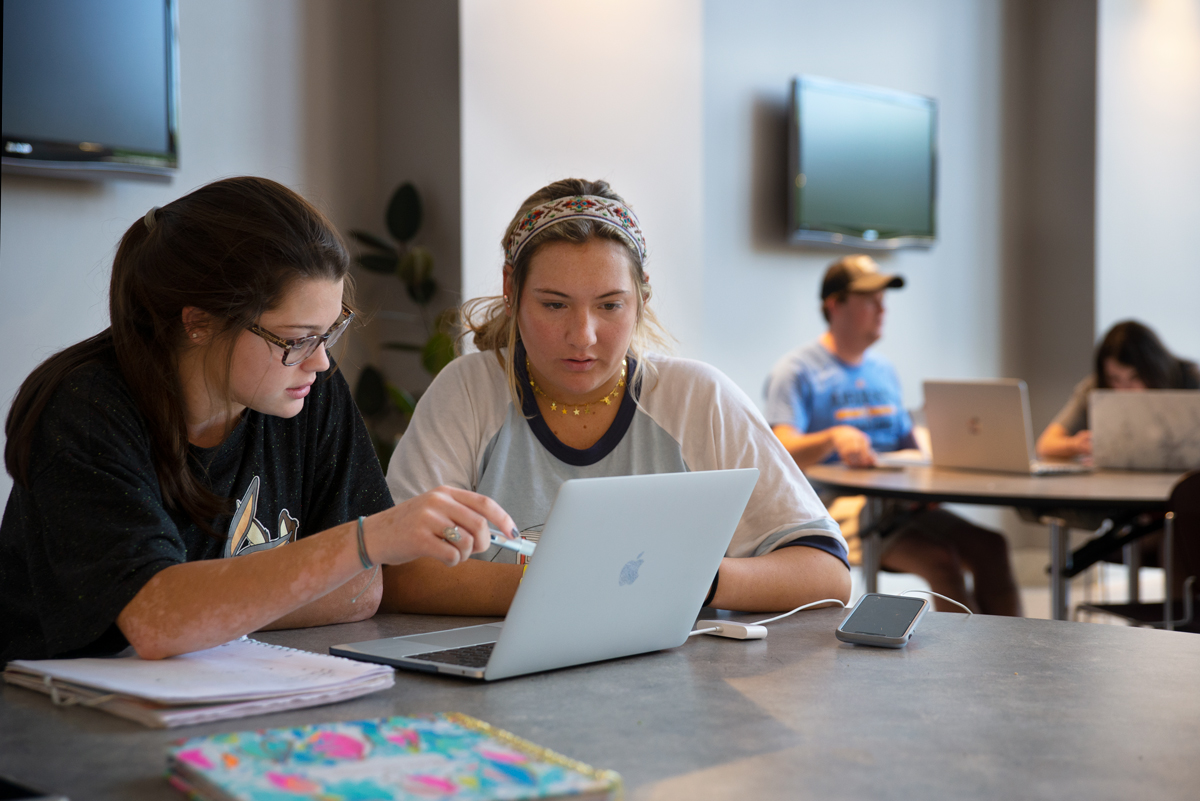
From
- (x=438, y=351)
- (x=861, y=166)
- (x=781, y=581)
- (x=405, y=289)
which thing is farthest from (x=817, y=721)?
(x=861, y=166)

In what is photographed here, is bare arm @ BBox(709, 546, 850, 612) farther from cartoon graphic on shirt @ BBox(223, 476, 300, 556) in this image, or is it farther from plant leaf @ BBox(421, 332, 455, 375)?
plant leaf @ BBox(421, 332, 455, 375)

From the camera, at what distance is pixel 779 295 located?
4.72m

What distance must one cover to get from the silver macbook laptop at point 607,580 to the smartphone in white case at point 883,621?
182mm

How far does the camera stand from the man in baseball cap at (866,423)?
11.3 ft

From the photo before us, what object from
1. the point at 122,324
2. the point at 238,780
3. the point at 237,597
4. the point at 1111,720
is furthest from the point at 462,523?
the point at 1111,720

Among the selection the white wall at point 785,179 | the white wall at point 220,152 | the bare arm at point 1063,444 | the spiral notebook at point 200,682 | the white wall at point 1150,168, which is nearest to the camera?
the spiral notebook at point 200,682

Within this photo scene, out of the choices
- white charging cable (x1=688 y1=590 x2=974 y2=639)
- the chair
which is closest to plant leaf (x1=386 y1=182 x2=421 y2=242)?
the chair

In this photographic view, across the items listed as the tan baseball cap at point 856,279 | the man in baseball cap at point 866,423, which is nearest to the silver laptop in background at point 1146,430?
the man in baseball cap at point 866,423

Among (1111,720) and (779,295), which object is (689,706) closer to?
(1111,720)

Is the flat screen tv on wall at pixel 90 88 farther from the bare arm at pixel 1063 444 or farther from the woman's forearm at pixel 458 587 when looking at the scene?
the bare arm at pixel 1063 444

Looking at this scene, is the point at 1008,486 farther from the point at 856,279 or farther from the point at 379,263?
the point at 379,263

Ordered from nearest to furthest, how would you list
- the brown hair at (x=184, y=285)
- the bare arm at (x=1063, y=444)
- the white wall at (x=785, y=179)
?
the brown hair at (x=184, y=285) < the bare arm at (x=1063, y=444) < the white wall at (x=785, y=179)

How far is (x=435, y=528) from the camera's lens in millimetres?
1047

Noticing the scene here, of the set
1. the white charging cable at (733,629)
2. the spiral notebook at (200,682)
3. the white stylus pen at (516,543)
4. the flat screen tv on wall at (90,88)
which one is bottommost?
the white charging cable at (733,629)
